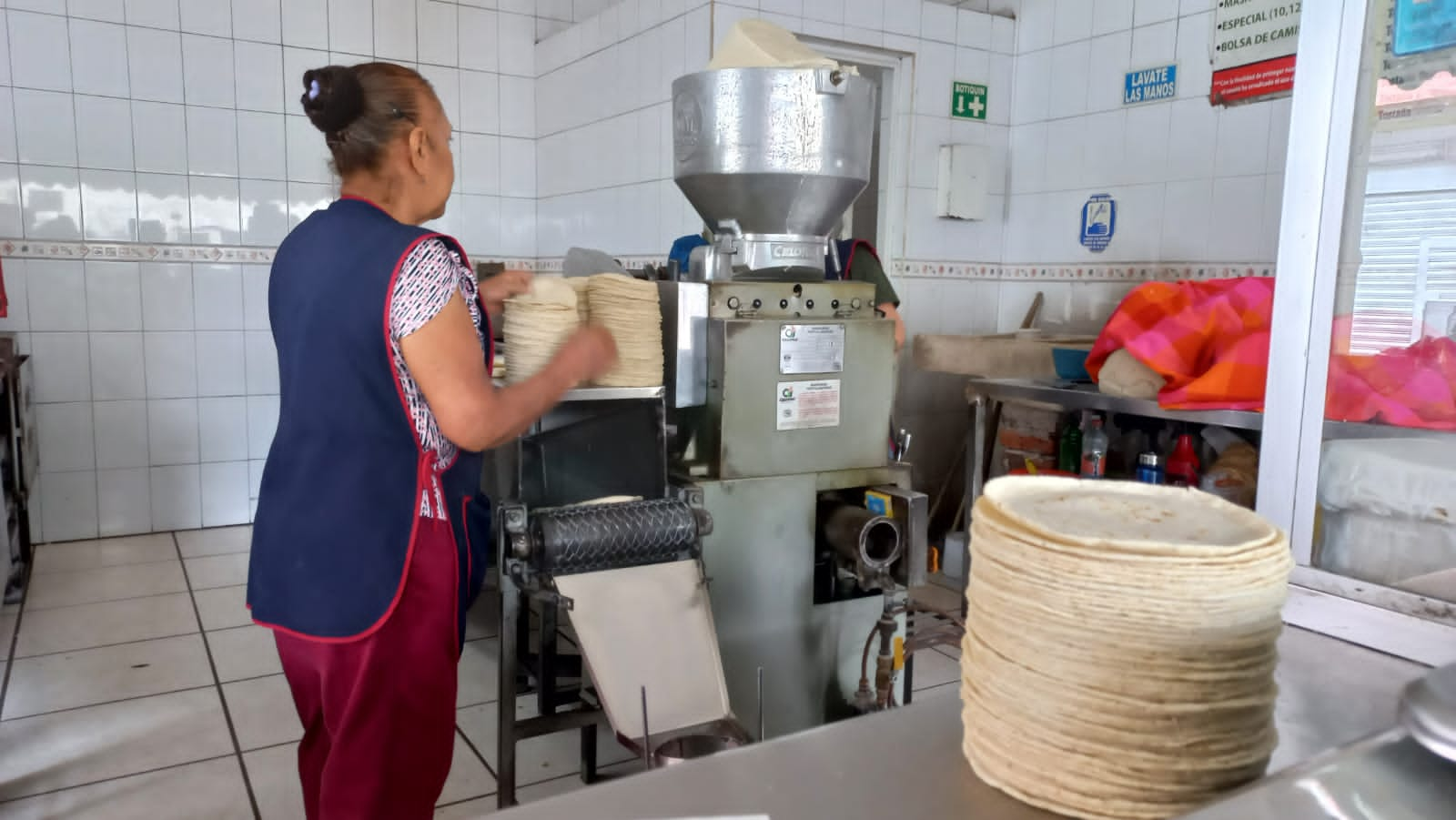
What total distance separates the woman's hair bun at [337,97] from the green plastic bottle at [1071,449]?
261 cm

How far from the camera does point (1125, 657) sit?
63cm

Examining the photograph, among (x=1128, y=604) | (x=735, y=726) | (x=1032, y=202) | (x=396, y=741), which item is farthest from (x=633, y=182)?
(x=1128, y=604)

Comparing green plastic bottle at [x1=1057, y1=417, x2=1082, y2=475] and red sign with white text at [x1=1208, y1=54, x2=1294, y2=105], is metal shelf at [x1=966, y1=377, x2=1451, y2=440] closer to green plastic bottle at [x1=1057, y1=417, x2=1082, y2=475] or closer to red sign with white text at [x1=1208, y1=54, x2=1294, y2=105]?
green plastic bottle at [x1=1057, y1=417, x2=1082, y2=475]

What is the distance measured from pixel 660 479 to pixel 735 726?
49 centimetres

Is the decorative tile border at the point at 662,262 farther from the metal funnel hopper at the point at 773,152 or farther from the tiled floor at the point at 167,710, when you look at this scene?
the metal funnel hopper at the point at 773,152

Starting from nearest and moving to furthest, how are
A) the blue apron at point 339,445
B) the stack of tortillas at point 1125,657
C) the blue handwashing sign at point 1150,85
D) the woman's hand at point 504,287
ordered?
the stack of tortillas at point 1125,657, the blue apron at point 339,445, the woman's hand at point 504,287, the blue handwashing sign at point 1150,85

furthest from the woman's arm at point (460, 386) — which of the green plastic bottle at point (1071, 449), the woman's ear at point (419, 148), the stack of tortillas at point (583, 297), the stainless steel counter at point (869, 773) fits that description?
the green plastic bottle at point (1071, 449)

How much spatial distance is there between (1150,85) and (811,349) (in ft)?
7.42

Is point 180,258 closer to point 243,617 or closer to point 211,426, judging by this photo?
point 211,426

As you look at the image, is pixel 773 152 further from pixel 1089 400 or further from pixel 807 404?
pixel 1089 400

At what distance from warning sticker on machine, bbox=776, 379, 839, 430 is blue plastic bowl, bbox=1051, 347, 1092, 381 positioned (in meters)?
1.42

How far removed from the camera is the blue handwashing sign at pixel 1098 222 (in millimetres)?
3717

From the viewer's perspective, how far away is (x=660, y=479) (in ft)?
6.61

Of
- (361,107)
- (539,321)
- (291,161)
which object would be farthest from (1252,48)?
(291,161)
